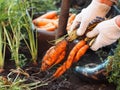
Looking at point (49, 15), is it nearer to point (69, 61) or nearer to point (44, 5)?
point (44, 5)

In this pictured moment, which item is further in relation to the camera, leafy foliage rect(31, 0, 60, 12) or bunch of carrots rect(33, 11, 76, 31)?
leafy foliage rect(31, 0, 60, 12)

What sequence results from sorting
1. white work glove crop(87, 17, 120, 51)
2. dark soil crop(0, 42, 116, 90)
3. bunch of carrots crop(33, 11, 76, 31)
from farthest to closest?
bunch of carrots crop(33, 11, 76, 31) < dark soil crop(0, 42, 116, 90) < white work glove crop(87, 17, 120, 51)

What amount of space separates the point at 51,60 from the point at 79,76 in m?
0.19

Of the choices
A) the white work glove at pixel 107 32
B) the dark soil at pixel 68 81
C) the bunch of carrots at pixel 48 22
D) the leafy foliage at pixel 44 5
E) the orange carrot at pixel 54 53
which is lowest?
the leafy foliage at pixel 44 5

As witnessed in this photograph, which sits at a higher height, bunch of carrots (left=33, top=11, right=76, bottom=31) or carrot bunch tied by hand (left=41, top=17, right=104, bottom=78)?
carrot bunch tied by hand (left=41, top=17, right=104, bottom=78)

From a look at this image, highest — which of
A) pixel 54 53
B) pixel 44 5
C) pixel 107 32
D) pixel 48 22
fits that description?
pixel 107 32

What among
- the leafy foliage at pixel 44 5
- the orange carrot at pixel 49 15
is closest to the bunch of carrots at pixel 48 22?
the orange carrot at pixel 49 15

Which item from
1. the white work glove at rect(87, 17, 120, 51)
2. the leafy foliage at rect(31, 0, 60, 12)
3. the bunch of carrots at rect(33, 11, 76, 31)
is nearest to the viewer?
the white work glove at rect(87, 17, 120, 51)

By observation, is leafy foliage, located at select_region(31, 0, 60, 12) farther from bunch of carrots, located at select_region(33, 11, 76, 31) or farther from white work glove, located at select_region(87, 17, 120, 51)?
white work glove, located at select_region(87, 17, 120, 51)

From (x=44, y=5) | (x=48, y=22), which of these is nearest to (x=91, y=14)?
(x=48, y=22)

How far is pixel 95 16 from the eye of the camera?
1950 mm

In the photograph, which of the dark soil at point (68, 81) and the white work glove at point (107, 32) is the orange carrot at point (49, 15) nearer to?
the dark soil at point (68, 81)

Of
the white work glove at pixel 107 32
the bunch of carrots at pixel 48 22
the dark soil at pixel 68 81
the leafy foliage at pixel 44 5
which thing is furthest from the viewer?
the leafy foliage at pixel 44 5

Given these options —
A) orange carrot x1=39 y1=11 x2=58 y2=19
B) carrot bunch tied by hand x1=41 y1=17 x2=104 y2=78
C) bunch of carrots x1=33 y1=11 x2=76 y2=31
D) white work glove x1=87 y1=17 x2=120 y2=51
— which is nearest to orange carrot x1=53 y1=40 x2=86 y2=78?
carrot bunch tied by hand x1=41 y1=17 x2=104 y2=78
